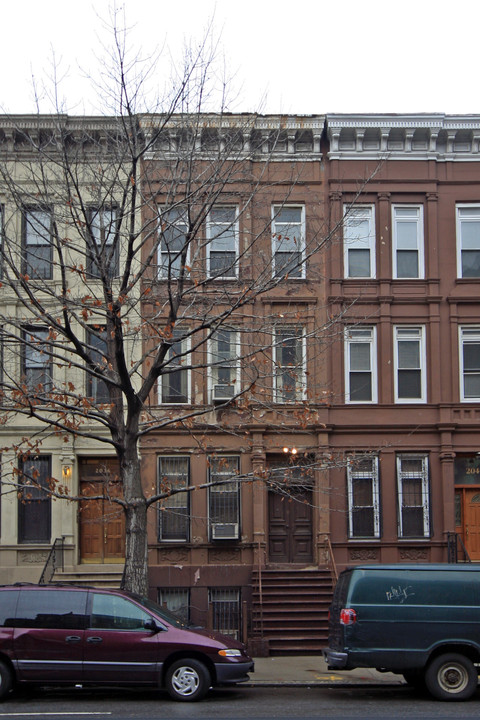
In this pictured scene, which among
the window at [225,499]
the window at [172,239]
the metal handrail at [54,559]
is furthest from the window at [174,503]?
the window at [172,239]

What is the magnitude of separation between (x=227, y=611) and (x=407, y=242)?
32.9 ft

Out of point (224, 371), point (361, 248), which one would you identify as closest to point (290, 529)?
A: point (224, 371)

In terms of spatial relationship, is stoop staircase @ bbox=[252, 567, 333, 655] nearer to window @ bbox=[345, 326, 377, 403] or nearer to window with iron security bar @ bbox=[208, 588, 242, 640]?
window with iron security bar @ bbox=[208, 588, 242, 640]

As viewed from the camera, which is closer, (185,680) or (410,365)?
(185,680)

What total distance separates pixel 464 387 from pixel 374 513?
12.5ft

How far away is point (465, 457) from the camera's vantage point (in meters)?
21.5

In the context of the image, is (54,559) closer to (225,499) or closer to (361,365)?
(225,499)

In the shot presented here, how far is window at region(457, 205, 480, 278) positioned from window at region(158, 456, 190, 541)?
840cm

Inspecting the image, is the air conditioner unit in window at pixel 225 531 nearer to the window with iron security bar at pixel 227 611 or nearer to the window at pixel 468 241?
the window with iron security bar at pixel 227 611

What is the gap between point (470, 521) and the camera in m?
21.3

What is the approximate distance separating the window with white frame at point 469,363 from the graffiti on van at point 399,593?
9287 millimetres

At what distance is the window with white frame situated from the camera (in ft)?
70.8

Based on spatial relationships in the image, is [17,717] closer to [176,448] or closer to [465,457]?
[176,448]

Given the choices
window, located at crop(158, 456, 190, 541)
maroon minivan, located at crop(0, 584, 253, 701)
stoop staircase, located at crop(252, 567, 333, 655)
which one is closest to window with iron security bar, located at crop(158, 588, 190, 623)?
window, located at crop(158, 456, 190, 541)
